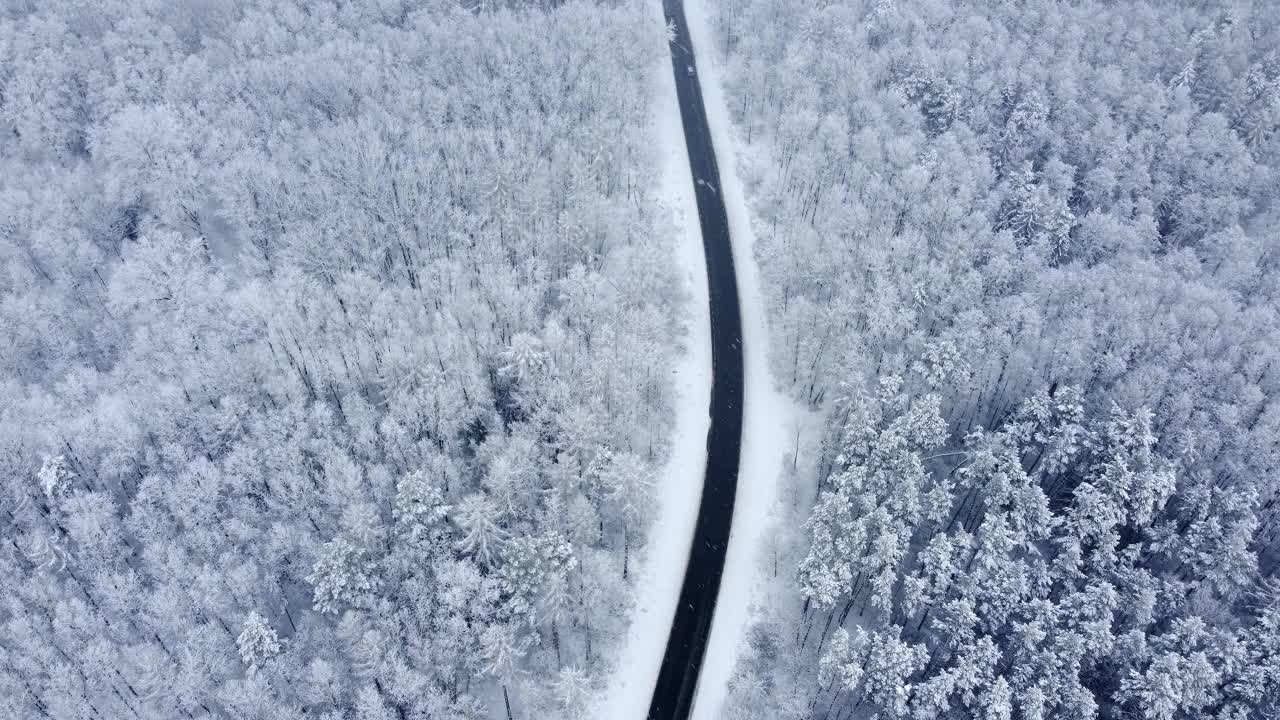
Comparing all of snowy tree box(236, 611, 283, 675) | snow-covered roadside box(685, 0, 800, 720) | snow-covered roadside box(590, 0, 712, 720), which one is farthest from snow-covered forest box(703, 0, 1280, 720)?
snowy tree box(236, 611, 283, 675)

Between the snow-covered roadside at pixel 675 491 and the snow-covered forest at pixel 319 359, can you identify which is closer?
the snow-covered forest at pixel 319 359

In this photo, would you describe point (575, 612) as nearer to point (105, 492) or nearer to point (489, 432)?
point (489, 432)

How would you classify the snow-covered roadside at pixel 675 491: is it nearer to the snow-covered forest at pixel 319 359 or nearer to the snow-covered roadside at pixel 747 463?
the snow-covered forest at pixel 319 359

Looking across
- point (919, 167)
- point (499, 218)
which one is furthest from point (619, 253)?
point (919, 167)

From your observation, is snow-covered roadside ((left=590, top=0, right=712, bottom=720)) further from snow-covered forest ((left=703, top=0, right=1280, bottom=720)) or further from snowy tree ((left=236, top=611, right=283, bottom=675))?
snowy tree ((left=236, top=611, right=283, bottom=675))

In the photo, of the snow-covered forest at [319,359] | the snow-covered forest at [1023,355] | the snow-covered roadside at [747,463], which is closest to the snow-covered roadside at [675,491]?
the snow-covered forest at [319,359]

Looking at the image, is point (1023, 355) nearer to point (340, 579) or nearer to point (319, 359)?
point (340, 579)

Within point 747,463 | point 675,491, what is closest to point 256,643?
point 675,491
